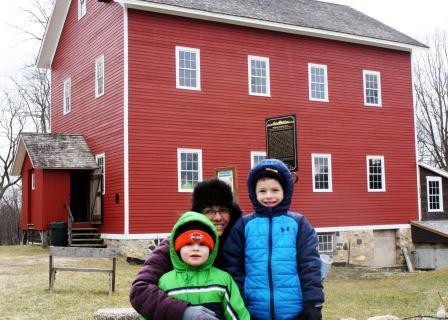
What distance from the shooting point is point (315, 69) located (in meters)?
21.2

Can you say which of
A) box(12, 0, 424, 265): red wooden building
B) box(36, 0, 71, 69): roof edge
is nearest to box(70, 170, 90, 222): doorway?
box(12, 0, 424, 265): red wooden building

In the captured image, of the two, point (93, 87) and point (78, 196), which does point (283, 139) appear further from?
point (78, 196)

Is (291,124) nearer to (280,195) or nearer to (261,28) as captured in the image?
(280,195)

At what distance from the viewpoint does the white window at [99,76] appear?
19.4 m

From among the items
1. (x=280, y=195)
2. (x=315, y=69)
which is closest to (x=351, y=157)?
(x=315, y=69)

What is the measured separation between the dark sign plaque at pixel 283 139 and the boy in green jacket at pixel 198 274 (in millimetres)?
6991

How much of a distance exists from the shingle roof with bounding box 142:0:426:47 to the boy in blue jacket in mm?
14396

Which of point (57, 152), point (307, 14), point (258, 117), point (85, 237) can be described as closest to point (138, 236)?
point (85, 237)

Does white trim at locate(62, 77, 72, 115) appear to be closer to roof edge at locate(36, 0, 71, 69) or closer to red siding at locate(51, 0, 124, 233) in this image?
red siding at locate(51, 0, 124, 233)

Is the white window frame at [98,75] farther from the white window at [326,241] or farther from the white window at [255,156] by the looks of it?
the white window at [326,241]

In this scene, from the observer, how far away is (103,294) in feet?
35.0

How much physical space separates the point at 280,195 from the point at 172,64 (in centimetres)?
1468

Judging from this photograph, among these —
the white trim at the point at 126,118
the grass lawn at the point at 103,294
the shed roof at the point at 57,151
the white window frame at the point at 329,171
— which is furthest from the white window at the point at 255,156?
the shed roof at the point at 57,151

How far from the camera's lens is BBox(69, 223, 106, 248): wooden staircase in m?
18.2
